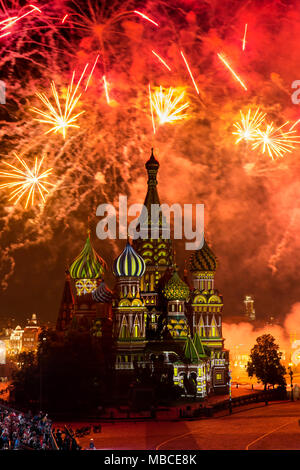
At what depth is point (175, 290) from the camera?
49.7 metres

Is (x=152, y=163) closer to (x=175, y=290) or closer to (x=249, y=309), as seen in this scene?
(x=175, y=290)

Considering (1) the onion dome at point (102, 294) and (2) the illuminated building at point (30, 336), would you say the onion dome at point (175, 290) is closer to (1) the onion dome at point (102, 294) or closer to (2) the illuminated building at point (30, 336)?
(1) the onion dome at point (102, 294)

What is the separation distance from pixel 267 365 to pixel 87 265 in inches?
656

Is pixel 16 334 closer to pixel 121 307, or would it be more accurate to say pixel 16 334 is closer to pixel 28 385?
pixel 121 307

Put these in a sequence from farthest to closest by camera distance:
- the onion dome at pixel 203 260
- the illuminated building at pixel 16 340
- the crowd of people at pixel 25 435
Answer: the illuminated building at pixel 16 340
the onion dome at pixel 203 260
the crowd of people at pixel 25 435

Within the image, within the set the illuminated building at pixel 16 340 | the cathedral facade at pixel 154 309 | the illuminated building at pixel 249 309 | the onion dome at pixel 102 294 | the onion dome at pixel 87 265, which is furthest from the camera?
the illuminated building at pixel 16 340

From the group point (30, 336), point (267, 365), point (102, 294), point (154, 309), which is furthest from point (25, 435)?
point (30, 336)

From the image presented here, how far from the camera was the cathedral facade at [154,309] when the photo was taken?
A: 45.6m

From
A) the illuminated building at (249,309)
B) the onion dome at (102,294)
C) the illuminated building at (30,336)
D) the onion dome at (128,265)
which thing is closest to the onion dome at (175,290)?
the onion dome at (128,265)

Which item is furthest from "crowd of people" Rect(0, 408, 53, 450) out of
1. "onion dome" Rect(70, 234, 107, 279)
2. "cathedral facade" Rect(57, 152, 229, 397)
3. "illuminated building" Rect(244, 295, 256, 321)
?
"illuminated building" Rect(244, 295, 256, 321)

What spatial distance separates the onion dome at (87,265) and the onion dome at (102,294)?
8.53 ft

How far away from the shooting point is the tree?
164 ft

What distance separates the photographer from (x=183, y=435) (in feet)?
92.9
